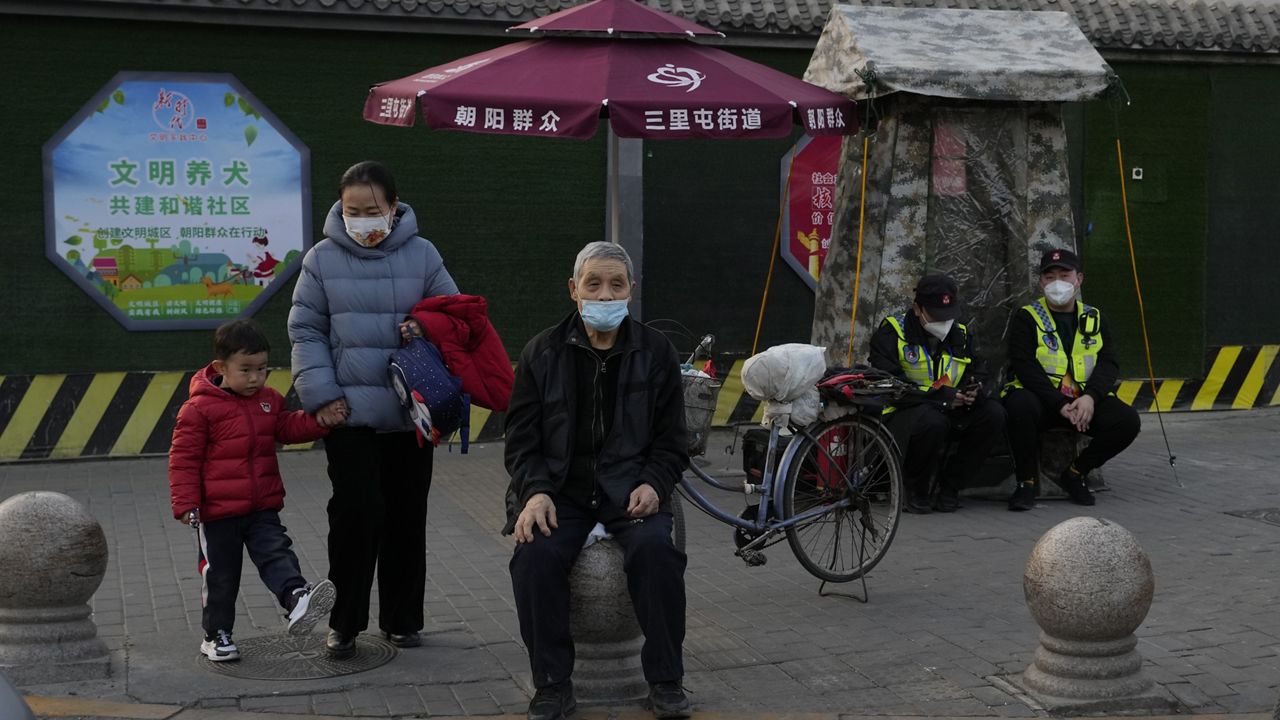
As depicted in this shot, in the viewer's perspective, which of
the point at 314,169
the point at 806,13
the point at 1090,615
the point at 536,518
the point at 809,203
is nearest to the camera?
the point at 536,518

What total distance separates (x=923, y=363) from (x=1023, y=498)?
43.3 inches

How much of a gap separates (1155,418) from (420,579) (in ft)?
27.1

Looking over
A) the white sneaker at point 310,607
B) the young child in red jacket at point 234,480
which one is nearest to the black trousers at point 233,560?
the young child in red jacket at point 234,480

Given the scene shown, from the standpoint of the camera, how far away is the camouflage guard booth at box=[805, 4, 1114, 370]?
9.09 metres

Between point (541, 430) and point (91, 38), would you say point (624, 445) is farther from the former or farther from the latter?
point (91, 38)

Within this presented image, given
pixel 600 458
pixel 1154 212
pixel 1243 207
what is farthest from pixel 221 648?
pixel 1243 207

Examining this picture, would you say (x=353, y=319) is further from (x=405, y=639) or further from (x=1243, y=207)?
(x=1243, y=207)

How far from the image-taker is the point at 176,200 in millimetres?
10555

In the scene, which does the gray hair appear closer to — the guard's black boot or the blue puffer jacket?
the blue puffer jacket

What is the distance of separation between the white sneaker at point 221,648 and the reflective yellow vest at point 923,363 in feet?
13.9

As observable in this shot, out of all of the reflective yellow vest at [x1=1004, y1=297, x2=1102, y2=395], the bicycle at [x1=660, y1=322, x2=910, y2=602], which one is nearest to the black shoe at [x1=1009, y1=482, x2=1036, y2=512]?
the reflective yellow vest at [x1=1004, y1=297, x2=1102, y2=395]

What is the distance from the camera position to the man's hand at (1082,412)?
8.95m

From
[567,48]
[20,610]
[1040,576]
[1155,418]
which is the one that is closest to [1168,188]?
[1155,418]

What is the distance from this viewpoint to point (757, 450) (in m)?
7.30
